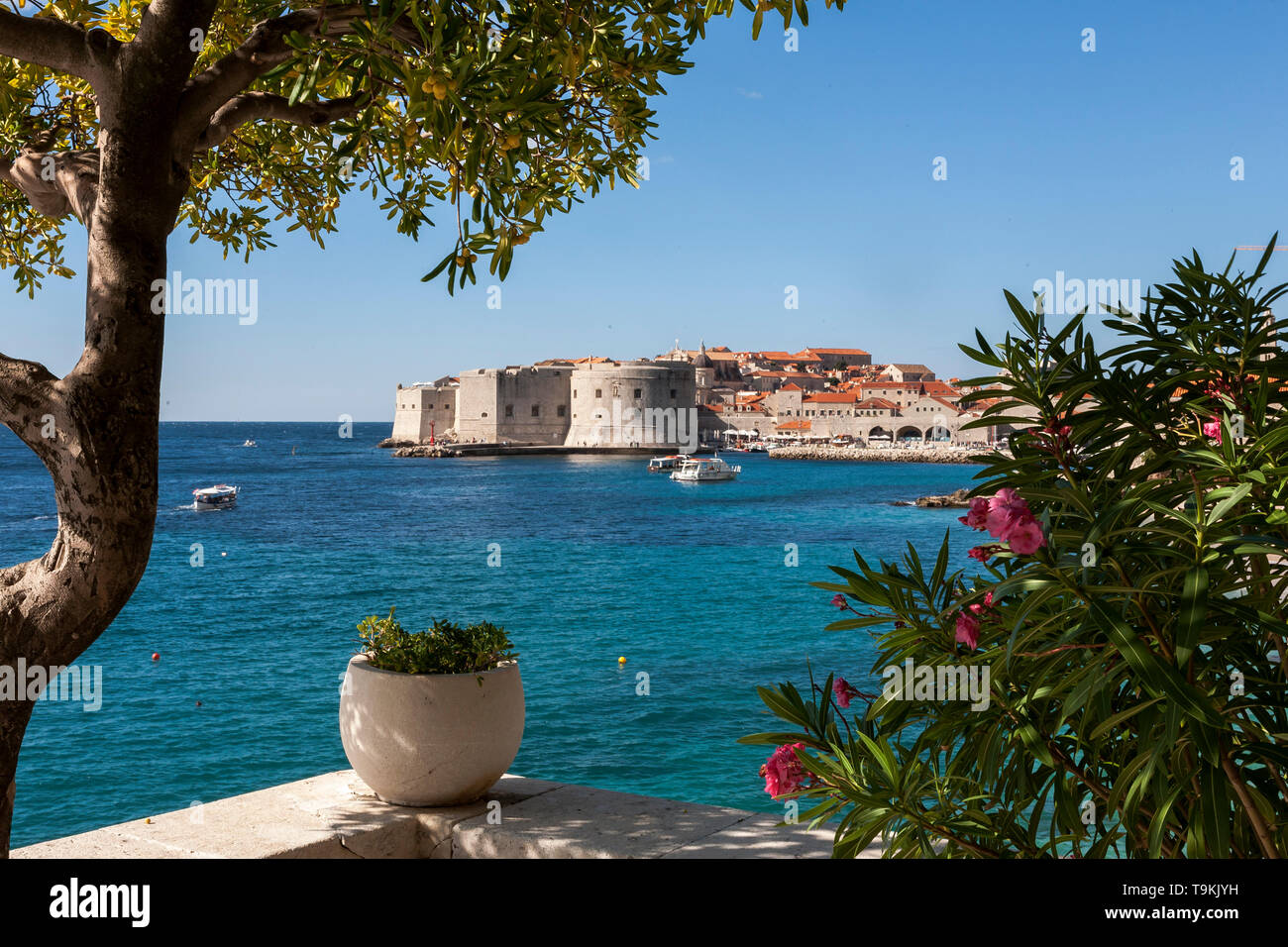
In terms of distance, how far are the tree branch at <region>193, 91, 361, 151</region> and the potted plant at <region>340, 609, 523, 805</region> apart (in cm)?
196

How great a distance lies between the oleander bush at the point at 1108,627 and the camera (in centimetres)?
189

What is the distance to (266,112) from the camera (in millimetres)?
3402

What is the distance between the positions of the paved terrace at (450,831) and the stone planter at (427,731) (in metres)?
0.12

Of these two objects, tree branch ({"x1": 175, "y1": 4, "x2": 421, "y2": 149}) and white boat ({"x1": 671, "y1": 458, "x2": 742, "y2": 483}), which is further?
white boat ({"x1": 671, "y1": 458, "x2": 742, "y2": 483})

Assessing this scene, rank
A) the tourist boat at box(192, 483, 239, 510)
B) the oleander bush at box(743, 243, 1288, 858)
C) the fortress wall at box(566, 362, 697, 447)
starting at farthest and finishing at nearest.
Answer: the fortress wall at box(566, 362, 697, 447), the tourist boat at box(192, 483, 239, 510), the oleander bush at box(743, 243, 1288, 858)

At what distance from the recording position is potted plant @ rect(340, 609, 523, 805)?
4113 mm

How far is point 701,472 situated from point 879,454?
27439 millimetres

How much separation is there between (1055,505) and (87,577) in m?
2.51

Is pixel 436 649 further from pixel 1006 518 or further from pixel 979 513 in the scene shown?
pixel 1006 518

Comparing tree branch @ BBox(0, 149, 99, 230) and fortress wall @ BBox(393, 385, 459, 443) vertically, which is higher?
fortress wall @ BBox(393, 385, 459, 443)

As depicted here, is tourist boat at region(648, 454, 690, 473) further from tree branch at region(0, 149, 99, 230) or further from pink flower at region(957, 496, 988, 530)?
pink flower at region(957, 496, 988, 530)

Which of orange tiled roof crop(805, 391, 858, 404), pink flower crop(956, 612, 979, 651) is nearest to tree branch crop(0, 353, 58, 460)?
pink flower crop(956, 612, 979, 651)

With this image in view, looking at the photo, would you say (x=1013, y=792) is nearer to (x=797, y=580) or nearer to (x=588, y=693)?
(x=588, y=693)

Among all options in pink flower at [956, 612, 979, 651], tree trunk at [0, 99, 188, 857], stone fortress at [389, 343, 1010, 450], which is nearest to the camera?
pink flower at [956, 612, 979, 651]
